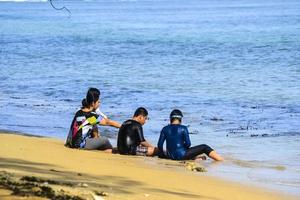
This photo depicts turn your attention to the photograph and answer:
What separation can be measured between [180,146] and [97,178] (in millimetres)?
3481

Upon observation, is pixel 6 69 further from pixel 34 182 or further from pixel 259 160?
pixel 34 182

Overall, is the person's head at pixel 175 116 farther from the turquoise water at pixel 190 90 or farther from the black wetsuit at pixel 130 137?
the turquoise water at pixel 190 90

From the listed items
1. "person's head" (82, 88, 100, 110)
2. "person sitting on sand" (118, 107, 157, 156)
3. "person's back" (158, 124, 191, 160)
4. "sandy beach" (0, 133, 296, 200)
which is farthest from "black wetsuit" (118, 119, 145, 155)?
"person's head" (82, 88, 100, 110)

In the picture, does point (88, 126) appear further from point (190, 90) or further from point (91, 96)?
point (190, 90)

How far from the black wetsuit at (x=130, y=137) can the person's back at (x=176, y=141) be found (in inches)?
19.5

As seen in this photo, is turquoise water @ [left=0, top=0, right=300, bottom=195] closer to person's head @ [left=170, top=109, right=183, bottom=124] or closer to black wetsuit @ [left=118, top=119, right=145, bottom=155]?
person's head @ [left=170, top=109, right=183, bottom=124]

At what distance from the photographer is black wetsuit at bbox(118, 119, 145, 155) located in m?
12.3

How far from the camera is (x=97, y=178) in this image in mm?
8664

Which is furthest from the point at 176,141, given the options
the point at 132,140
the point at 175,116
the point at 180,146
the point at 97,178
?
the point at 97,178

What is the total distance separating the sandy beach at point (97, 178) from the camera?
7.10 m

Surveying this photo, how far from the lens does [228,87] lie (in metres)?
24.9

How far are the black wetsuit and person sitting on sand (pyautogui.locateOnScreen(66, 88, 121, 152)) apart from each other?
9.7 inches

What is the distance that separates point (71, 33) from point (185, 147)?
54.9 m

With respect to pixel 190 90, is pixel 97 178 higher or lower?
lower
